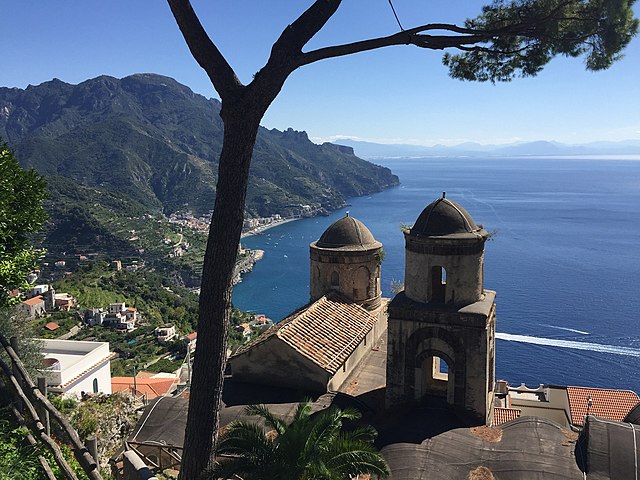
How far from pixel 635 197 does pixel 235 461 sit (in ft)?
618

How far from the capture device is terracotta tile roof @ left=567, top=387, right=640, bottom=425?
19953 millimetres

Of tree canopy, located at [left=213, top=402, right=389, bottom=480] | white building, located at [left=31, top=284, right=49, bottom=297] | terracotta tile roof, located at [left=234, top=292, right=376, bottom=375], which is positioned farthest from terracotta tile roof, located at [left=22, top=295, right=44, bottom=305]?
tree canopy, located at [left=213, top=402, right=389, bottom=480]

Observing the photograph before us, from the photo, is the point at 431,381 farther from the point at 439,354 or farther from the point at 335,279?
the point at 335,279

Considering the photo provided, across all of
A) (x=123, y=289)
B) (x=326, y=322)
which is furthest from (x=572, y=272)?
(x=326, y=322)

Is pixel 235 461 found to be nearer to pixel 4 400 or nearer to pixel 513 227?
pixel 4 400

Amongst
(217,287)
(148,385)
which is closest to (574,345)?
(148,385)

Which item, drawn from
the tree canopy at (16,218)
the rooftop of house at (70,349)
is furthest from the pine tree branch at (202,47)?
the rooftop of house at (70,349)

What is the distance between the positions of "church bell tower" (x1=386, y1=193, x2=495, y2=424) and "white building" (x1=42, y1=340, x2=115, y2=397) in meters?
15.4

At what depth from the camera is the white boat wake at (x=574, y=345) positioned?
49.1m

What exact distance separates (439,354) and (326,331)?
3645 millimetres

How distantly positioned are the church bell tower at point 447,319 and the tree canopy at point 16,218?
7803 mm

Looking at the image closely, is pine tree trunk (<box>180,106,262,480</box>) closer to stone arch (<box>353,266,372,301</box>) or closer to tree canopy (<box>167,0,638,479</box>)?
tree canopy (<box>167,0,638,479</box>)

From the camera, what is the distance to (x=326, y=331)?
1408cm

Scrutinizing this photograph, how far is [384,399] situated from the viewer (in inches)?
494
